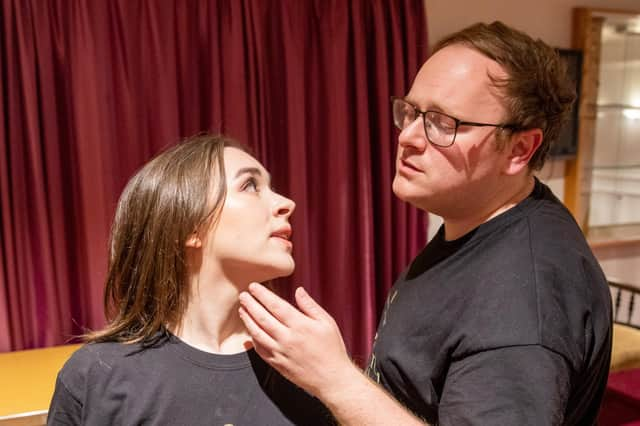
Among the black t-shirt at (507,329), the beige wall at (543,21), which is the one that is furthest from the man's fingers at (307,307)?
the beige wall at (543,21)

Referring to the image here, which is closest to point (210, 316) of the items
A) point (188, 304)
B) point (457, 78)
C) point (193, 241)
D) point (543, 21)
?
point (188, 304)

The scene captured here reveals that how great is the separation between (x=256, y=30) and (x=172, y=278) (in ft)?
4.86

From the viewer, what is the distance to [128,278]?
42.3 inches

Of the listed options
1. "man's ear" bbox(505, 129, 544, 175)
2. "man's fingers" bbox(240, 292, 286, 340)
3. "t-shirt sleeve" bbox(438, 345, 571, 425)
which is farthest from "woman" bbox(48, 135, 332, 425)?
"man's ear" bbox(505, 129, 544, 175)

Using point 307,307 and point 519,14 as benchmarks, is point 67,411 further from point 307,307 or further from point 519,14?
point 519,14

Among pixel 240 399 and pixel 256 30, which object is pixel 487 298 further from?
pixel 256 30

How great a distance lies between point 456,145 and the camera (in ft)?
3.23

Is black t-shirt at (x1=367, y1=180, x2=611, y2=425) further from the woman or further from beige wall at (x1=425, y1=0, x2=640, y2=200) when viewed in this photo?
beige wall at (x1=425, y1=0, x2=640, y2=200)

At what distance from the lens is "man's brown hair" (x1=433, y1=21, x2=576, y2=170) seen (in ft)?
3.16

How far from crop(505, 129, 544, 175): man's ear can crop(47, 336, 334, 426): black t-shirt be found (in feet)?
1.92

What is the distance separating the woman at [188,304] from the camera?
95cm

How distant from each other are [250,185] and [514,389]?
60 centimetres

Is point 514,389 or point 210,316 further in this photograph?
point 210,316

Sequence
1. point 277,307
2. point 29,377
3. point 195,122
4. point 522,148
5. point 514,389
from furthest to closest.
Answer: point 195,122 → point 29,377 → point 522,148 → point 277,307 → point 514,389
